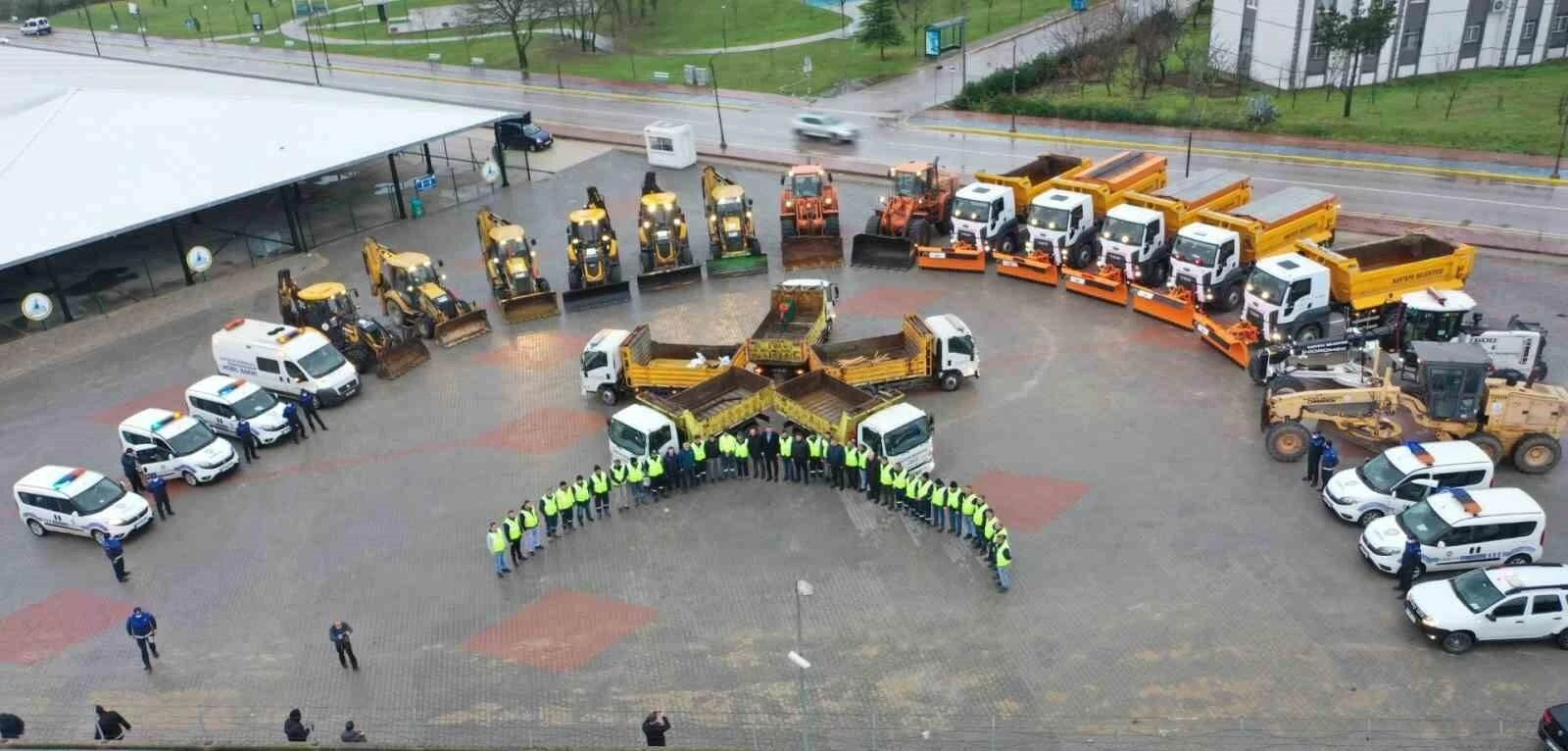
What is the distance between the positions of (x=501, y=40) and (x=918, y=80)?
3280 centimetres

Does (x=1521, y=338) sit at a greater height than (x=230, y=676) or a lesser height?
greater

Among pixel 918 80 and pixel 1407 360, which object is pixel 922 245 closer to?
pixel 1407 360

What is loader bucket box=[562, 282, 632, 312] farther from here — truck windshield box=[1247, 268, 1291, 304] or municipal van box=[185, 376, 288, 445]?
truck windshield box=[1247, 268, 1291, 304]

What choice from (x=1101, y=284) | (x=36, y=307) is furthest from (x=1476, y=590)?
(x=36, y=307)

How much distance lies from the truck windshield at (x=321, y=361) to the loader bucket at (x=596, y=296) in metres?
6.73

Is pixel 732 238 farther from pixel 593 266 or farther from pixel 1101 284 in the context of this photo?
pixel 1101 284

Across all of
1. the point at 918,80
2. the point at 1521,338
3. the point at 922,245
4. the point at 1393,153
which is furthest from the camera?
the point at 918,80

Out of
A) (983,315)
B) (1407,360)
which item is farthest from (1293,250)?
(983,315)

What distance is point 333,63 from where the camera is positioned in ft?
251

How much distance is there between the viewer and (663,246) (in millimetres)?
34094

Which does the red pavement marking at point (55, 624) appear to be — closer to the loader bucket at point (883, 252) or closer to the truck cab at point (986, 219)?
the loader bucket at point (883, 252)

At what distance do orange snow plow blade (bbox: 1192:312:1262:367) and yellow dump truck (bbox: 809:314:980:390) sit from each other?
→ 224 inches

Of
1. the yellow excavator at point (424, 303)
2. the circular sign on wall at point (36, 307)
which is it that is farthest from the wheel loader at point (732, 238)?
the circular sign on wall at point (36, 307)

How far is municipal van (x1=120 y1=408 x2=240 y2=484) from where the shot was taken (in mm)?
24406
